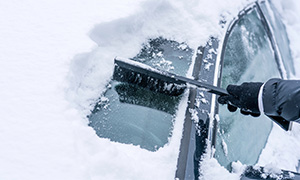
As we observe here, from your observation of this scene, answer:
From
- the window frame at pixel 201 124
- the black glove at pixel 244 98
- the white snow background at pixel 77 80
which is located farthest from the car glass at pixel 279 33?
the black glove at pixel 244 98

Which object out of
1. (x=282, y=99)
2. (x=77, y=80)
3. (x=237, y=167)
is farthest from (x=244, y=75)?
(x=77, y=80)

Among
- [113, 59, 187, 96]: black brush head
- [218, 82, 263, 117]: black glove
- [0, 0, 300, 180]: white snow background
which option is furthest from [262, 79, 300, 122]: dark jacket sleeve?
[113, 59, 187, 96]: black brush head

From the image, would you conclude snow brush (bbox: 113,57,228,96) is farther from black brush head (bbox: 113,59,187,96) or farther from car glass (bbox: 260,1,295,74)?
car glass (bbox: 260,1,295,74)

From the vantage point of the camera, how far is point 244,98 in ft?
5.88

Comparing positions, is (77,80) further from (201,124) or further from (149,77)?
(201,124)

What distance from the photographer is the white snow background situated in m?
1.34

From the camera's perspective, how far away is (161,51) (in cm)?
199

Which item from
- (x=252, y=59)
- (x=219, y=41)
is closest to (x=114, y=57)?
(x=219, y=41)

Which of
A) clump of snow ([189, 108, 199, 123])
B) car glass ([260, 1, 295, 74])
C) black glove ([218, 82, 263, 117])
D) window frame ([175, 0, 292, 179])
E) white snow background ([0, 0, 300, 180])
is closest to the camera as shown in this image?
white snow background ([0, 0, 300, 180])

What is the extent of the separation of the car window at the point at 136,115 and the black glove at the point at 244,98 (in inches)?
13.1

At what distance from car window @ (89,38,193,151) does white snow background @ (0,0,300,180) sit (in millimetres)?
60

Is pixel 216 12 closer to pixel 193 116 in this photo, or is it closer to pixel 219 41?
pixel 219 41

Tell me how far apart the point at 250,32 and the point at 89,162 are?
2.02 metres

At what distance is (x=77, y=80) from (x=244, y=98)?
3.58 feet
